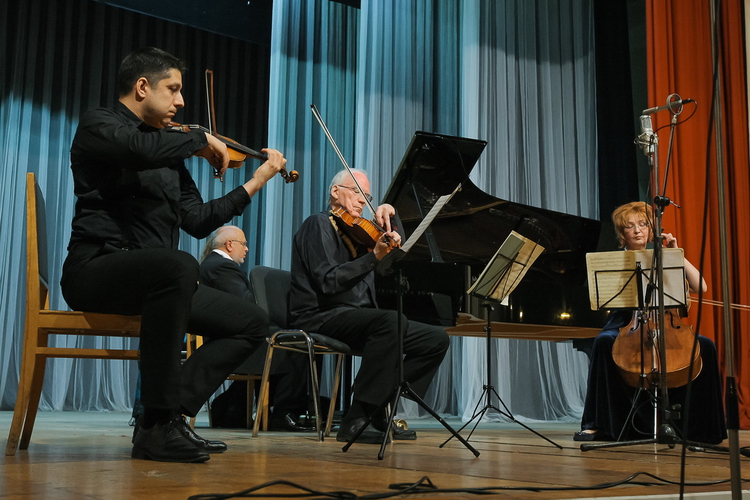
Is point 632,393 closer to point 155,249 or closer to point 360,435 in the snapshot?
point 360,435

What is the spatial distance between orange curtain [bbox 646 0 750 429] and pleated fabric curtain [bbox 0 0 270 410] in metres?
3.27

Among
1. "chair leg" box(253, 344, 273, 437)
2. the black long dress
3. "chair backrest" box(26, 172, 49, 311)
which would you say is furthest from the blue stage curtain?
"chair backrest" box(26, 172, 49, 311)

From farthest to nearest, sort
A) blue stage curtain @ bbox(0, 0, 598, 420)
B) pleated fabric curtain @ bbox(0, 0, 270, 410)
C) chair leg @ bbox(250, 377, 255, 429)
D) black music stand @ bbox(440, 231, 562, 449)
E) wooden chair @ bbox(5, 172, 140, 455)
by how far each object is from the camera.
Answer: blue stage curtain @ bbox(0, 0, 598, 420) < pleated fabric curtain @ bbox(0, 0, 270, 410) < chair leg @ bbox(250, 377, 255, 429) < black music stand @ bbox(440, 231, 562, 449) < wooden chair @ bbox(5, 172, 140, 455)

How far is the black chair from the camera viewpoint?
9.86 feet

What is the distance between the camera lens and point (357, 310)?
304cm

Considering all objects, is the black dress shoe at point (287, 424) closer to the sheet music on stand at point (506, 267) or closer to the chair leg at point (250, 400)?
the chair leg at point (250, 400)

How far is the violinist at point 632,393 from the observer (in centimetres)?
308

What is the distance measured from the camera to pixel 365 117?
5781mm

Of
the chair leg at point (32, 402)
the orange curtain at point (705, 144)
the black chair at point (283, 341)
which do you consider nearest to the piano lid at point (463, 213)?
the black chair at point (283, 341)

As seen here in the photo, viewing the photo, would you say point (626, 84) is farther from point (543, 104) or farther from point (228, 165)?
point (228, 165)

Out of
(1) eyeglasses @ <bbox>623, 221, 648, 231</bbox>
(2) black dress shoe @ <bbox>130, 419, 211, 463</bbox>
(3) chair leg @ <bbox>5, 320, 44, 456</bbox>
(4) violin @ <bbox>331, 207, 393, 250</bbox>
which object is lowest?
(2) black dress shoe @ <bbox>130, 419, 211, 463</bbox>

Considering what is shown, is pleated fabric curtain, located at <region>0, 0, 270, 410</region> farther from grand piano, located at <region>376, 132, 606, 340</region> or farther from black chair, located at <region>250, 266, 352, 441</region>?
grand piano, located at <region>376, 132, 606, 340</region>

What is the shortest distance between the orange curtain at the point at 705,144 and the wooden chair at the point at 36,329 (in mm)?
3585

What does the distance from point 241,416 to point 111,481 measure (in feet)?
9.05
